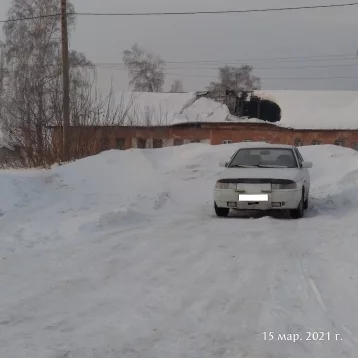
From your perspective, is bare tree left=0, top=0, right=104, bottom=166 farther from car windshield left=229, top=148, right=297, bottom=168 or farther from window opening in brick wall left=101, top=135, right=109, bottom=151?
car windshield left=229, top=148, right=297, bottom=168

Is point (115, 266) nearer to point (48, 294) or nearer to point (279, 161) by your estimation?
point (48, 294)

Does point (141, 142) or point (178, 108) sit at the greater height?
point (178, 108)

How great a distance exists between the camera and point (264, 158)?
11594mm

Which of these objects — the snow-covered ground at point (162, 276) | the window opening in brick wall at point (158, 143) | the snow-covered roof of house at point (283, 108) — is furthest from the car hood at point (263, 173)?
the snow-covered roof of house at point (283, 108)

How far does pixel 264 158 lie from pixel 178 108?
28185mm

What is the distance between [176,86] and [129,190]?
62664mm

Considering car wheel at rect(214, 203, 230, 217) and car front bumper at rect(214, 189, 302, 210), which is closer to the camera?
car front bumper at rect(214, 189, 302, 210)

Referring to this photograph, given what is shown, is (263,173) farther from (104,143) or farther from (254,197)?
(104,143)

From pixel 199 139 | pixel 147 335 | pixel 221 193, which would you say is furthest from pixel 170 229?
pixel 199 139

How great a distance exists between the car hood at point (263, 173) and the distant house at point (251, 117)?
2028 centimetres

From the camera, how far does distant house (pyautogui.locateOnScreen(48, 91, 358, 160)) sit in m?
36.5

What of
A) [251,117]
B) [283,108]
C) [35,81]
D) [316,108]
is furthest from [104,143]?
[316,108]

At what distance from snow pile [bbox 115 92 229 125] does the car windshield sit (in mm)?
23633

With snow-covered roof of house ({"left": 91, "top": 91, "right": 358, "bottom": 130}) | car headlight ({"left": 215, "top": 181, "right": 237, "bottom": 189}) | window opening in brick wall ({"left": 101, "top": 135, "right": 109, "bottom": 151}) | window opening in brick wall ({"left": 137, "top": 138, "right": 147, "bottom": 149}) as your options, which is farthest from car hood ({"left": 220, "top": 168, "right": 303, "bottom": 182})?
snow-covered roof of house ({"left": 91, "top": 91, "right": 358, "bottom": 130})
